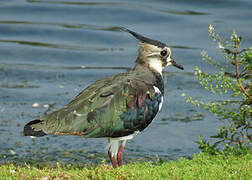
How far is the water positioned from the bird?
204cm

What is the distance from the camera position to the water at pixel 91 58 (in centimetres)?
988

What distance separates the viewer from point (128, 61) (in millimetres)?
14258

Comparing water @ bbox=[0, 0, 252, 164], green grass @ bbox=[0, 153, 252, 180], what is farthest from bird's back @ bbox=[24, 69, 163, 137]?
water @ bbox=[0, 0, 252, 164]

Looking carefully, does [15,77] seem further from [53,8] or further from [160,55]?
[160,55]

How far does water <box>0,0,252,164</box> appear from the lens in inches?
389

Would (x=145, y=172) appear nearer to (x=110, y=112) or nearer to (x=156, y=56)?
(x=110, y=112)

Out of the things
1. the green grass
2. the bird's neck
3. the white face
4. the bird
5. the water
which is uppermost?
the white face

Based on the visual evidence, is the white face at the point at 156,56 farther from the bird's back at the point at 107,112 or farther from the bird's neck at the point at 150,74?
the bird's back at the point at 107,112

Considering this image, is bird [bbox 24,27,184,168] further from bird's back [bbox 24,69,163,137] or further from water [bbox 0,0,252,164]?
water [bbox 0,0,252,164]

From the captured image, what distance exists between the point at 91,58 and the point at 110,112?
25.2 feet

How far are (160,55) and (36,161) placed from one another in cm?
258

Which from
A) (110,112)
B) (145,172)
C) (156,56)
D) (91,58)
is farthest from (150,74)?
(91,58)

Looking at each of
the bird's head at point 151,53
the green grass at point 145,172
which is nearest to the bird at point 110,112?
the bird's head at point 151,53

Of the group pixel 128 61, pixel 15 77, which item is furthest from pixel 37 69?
pixel 128 61
